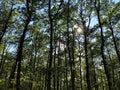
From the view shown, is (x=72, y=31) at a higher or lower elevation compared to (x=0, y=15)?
lower

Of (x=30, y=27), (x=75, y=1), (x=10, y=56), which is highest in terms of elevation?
(x=75, y=1)

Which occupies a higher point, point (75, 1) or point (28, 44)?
point (75, 1)

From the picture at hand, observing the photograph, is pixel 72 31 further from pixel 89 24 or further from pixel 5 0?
pixel 5 0

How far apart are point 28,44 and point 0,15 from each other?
845 centimetres

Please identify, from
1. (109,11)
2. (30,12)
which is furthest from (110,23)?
(30,12)

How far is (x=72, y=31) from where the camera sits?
3027 cm

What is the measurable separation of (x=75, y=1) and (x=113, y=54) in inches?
796

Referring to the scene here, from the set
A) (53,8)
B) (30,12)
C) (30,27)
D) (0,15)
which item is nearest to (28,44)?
(0,15)

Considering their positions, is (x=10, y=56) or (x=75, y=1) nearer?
(x=75, y=1)

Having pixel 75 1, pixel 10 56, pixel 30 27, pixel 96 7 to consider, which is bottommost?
pixel 10 56

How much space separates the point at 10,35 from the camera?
1300 inches

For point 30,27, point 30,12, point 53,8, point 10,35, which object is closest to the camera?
point 30,12

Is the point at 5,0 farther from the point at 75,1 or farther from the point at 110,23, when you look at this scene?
the point at 110,23

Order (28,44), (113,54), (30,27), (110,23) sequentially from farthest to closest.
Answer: (113,54)
(28,44)
(110,23)
(30,27)
